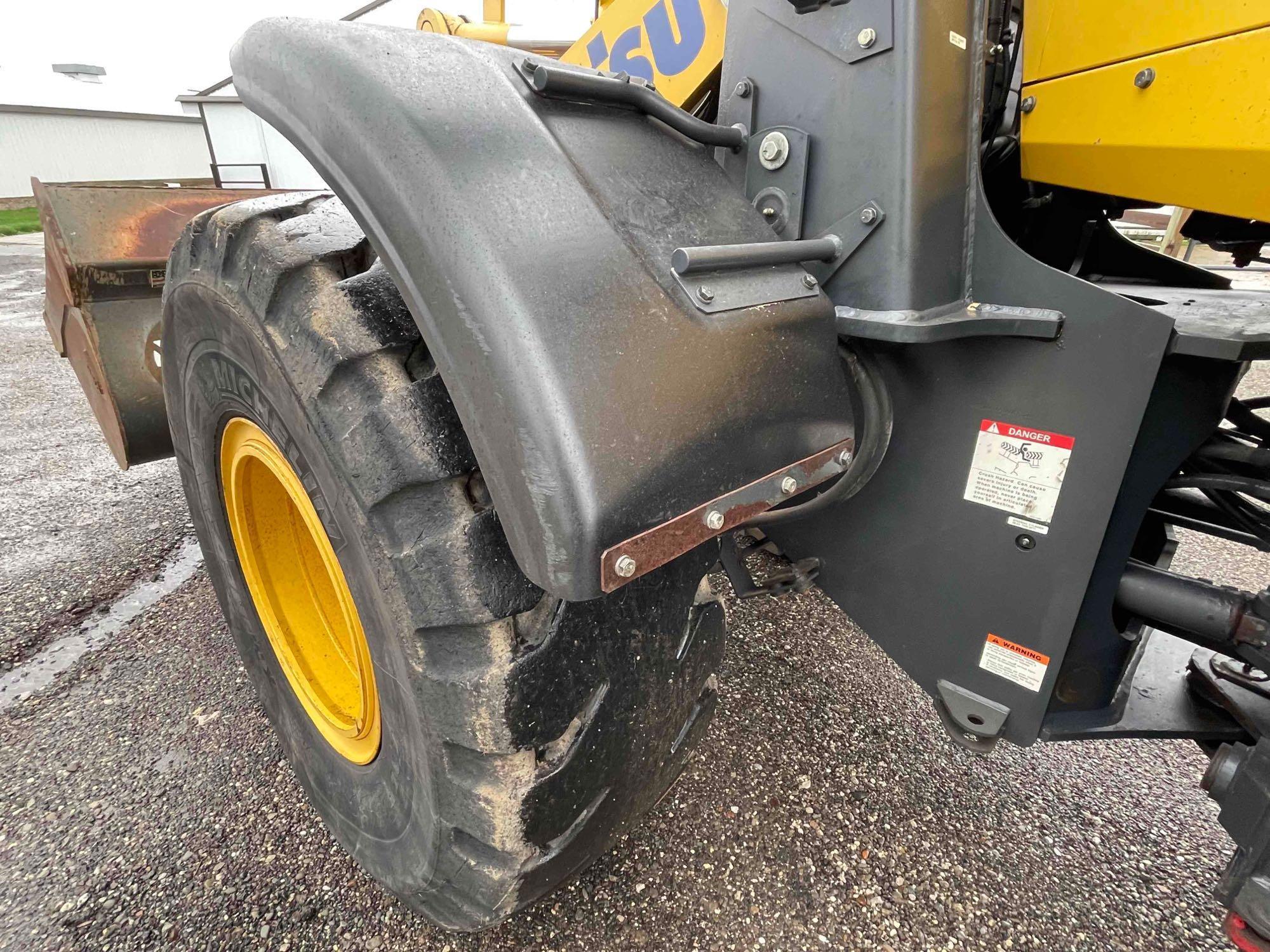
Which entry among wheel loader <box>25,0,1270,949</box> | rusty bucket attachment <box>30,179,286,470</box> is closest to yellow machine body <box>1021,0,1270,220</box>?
wheel loader <box>25,0,1270,949</box>

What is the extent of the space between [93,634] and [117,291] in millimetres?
1043

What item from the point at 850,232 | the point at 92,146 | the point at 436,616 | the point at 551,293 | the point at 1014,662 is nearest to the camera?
the point at 551,293

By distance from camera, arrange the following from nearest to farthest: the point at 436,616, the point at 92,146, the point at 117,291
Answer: the point at 436,616 < the point at 117,291 < the point at 92,146

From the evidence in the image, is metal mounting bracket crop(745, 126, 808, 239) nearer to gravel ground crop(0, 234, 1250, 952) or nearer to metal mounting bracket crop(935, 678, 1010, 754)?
metal mounting bracket crop(935, 678, 1010, 754)

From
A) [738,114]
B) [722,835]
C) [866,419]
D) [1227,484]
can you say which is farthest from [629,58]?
[722,835]

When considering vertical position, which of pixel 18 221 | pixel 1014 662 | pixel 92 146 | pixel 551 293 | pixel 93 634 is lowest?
pixel 18 221

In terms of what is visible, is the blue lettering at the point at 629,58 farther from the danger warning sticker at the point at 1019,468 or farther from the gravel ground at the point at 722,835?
the gravel ground at the point at 722,835

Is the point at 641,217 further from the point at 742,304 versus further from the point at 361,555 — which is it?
the point at 361,555

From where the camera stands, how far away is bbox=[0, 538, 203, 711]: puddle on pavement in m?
1.81

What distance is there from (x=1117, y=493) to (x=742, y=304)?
0.55 meters

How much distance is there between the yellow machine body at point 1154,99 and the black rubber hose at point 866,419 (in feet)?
1.18

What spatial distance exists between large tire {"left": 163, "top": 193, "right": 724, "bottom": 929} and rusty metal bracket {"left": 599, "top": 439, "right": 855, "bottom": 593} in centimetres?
17

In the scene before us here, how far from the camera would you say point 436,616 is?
2.66 feet

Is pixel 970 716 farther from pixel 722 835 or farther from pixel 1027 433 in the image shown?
pixel 722 835
